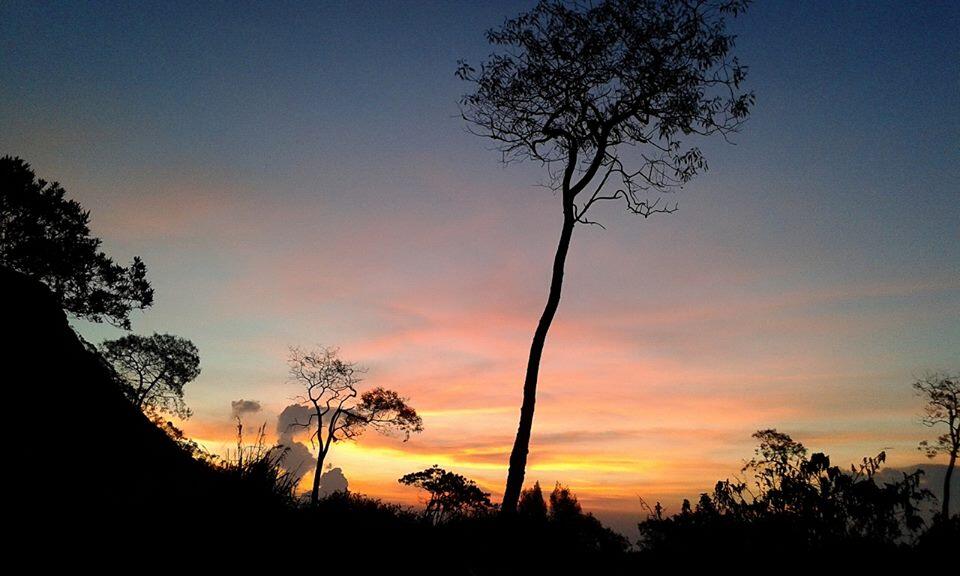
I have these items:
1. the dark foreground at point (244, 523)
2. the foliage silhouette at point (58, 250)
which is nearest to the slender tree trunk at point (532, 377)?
the dark foreground at point (244, 523)

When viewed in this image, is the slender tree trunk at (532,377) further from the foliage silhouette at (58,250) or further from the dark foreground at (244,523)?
the foliage silhouette at (58,250)

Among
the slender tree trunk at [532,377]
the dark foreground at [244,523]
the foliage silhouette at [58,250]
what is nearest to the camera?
the dark foreground at [244,523]

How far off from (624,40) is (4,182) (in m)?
27.5

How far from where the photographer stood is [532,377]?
14.9 m

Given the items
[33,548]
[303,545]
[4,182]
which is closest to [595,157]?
[303,545]

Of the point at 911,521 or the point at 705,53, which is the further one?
the point at 705,53

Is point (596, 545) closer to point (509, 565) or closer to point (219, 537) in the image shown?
point (509, 565)

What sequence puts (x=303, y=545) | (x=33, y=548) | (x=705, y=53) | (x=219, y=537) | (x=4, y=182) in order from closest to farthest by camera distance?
(x=33, y=548)
(x=219, y=537)
(x=303, y=545)
(x=705, y=53)
(x=4, y=182)

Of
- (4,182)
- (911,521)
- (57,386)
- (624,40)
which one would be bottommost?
(911,521)

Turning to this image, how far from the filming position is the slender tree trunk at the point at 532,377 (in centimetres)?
1355

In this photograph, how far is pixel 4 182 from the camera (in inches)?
950

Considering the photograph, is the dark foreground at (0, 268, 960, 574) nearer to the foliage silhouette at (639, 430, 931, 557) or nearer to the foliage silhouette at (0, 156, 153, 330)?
the foliage silhouette at (639, 430, 931, 557)

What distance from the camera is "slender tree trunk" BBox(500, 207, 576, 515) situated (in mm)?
13555

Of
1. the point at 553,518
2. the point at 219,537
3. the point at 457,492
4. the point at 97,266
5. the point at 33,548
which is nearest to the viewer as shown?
the point at 33,548
